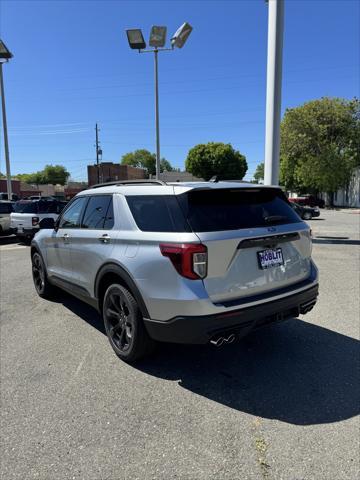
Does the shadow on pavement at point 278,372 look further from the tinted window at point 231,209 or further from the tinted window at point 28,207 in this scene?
the tinted window at point 28,207

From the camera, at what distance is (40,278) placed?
6.07 meters

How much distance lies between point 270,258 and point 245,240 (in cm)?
38

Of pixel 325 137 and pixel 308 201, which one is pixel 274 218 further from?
pixel 325 137

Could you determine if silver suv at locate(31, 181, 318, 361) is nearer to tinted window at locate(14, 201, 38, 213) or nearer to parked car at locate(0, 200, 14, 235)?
tinted window at locate(14, 201, 38, 213)

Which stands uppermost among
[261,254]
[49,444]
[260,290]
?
[261,254]

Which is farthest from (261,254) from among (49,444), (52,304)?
(52,304)

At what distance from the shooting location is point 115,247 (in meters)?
A: 3.64

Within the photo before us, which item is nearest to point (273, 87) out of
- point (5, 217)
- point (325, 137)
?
point (5, 217)

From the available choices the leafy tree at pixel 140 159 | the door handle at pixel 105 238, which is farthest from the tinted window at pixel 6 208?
the leafy tree at pixel 140 159

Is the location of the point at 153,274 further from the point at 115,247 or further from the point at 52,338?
the point at 52,338

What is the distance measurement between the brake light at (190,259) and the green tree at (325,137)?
41284 mm

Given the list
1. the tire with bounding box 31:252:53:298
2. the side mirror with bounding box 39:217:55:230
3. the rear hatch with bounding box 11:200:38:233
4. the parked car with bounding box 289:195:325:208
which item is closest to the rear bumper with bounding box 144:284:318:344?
the side mirror with bounding box 39:217:55:230

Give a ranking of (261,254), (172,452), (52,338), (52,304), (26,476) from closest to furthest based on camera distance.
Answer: (26,476) < (172,452) < (261,254) < (52,338) < (52,304)

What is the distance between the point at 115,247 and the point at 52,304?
8.91ft
